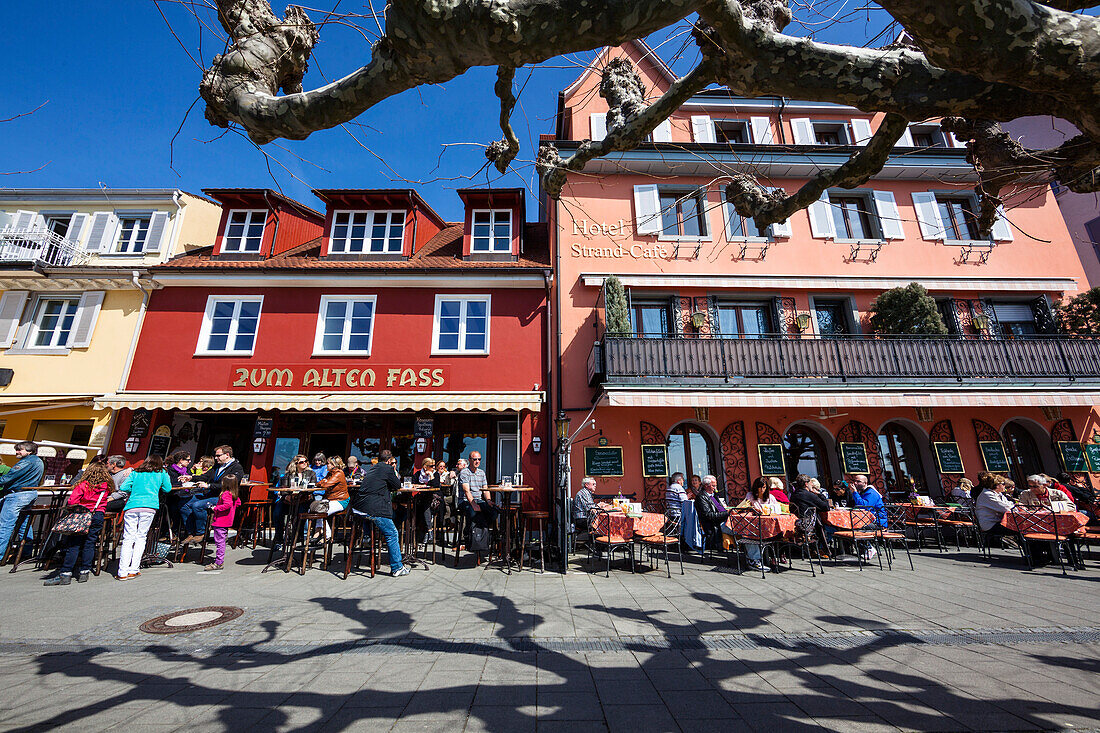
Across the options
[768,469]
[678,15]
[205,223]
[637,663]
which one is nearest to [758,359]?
[768,469]

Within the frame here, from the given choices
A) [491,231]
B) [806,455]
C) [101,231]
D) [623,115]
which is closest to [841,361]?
[806,455]

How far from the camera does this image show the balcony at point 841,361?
1081cm

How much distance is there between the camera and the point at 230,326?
481 inches

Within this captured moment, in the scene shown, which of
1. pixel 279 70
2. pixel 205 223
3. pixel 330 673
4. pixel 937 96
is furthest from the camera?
pixel 205 223

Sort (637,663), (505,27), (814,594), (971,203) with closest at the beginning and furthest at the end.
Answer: (505,27) < (637,663) < (814,594) < (971,203)

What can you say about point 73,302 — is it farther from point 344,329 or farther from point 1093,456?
point 1093,456

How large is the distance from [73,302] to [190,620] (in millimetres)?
13419

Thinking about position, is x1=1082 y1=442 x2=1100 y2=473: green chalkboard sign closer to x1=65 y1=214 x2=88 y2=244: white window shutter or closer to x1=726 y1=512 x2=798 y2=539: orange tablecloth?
x1=726 y1=512 x2=798 y2=539: orange tablecloth

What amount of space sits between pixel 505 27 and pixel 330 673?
14.4 feet

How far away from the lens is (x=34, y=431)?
1223 cm

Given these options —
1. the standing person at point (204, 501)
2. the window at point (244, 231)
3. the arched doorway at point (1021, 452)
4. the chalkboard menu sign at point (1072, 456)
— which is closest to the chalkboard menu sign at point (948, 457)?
the arched doorway at point (1021, 452)

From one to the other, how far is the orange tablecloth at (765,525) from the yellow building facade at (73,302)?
1460cm

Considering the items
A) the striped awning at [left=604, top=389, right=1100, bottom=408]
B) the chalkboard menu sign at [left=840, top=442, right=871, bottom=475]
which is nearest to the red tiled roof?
the striped awning at [left=604, top=389, right=1100, bottom=408]

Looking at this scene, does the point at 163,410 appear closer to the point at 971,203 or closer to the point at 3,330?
the point at 3,330
